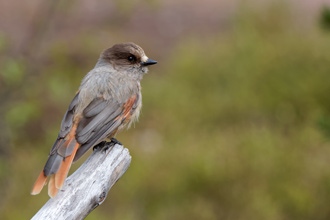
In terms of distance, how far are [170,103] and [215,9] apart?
260 inches

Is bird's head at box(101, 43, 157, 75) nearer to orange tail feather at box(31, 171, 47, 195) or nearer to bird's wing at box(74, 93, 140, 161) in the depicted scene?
bird's wing at box(74, 93, 140, 161)

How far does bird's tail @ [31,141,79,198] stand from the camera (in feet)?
10.5

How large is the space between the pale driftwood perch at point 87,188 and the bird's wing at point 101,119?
33cm

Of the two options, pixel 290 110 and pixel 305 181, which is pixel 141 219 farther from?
pixel 290 110

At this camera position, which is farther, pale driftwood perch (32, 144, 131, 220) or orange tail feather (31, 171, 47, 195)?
orange tail feather (31, 171, 47, 195)

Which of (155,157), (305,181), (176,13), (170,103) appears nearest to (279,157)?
(305,181)

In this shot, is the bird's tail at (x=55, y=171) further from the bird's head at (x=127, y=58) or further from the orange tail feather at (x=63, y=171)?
the bird's head at (x=127, y=58)

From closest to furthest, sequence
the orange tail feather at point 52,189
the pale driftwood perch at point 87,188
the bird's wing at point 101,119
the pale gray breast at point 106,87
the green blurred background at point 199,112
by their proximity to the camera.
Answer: the pale driftwood perch at point 87,188, the orange tail feather at point 52,189, the bird's wing at point 101,119, the pale gray breast at point 106,87, the green blurred background at point 199,112

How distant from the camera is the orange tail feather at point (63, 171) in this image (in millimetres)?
3211

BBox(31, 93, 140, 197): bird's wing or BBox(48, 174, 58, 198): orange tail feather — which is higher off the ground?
BBox(31, 93, 140, 197): bird's wing

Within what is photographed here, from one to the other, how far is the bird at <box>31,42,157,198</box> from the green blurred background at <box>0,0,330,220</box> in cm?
161

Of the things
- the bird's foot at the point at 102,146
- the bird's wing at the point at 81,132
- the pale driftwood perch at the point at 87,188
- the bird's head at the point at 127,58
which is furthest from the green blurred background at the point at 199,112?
the pale driftwood perch at the point at 87,188

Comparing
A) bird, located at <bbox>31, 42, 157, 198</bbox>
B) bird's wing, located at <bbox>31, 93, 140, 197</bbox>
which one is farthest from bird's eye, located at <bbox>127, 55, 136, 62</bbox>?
bird's wing, located at <bbox>31, 93, 140, 197</bbox>

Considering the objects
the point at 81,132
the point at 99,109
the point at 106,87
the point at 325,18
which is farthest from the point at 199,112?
the point at 81,132
